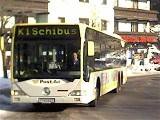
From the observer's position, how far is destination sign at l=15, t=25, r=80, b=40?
58.2 feet

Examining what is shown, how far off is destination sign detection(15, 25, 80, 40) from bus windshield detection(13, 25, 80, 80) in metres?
0.08

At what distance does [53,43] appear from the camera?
1767cm

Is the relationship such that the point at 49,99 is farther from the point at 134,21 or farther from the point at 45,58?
the point at 134,21

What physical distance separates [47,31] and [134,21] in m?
55.0

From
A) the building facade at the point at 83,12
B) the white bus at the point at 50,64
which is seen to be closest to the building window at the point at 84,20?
the building facade at the point at 83,12

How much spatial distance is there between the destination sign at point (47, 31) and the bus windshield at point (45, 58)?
8 centimetres

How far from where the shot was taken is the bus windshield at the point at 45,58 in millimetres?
17438

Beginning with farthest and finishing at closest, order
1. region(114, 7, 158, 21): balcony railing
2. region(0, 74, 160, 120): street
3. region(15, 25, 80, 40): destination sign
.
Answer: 1. region(114, 7, 158, 21): balcony railing
2. region(15, 25, 80, 40): destination sign
3. region(0, 74, 160, 120): street

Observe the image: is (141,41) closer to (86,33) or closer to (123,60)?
(123,60)

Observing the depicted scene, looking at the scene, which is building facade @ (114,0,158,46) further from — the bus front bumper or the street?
the bus front bumper

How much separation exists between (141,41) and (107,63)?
164 ft

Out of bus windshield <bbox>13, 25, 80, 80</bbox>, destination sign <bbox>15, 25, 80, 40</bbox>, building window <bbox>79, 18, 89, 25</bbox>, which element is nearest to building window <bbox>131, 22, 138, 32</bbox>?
building window <bbox>79, 18, 89, 25</bbox>

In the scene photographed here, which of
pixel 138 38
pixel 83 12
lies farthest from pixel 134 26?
pixel 83 12

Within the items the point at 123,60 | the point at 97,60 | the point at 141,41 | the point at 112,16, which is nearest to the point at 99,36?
the point at 97,60
